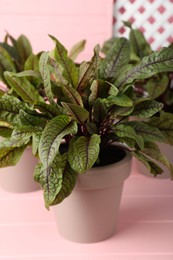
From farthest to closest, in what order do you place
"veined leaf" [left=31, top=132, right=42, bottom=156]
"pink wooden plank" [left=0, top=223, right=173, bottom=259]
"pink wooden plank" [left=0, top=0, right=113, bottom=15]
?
1. "pink wooden plank" [left=0, top=0, right=113, bottom=15]
2. "pink wooden plank" [left=0, top=223, right=173, bottom=259]
3. "veined leaf" [left=31, top=132, right=42, bottom=156]

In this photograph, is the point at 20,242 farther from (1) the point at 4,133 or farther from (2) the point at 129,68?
(2) the point at 129,68

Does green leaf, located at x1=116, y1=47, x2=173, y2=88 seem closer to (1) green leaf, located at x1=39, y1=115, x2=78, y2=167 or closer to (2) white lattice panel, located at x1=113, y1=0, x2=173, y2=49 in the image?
(1) green leaf, located at x1=39, y1=115, x2=78, y2=167

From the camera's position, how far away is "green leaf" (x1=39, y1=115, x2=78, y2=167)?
110 cm

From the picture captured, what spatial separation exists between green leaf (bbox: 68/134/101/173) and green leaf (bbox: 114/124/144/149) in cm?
Answer: 7

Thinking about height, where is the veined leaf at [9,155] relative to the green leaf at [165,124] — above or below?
above

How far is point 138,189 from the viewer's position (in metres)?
1.75

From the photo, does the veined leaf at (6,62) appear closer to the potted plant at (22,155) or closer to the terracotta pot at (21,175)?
the potted plant at (22,155)

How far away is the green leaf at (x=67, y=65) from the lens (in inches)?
50.1

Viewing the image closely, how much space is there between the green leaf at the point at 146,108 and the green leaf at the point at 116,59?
14cm

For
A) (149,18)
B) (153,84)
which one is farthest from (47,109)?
(149,18)

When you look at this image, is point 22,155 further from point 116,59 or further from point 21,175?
point 116,59

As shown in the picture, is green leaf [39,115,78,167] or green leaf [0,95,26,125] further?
green leaf [0,95,26,125]

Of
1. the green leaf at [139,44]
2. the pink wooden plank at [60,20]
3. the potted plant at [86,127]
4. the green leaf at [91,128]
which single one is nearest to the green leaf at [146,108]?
the potted plant at [86,127]

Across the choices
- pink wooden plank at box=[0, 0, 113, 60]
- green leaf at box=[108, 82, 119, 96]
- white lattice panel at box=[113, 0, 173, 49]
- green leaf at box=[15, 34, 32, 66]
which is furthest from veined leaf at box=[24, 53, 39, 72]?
white lattice panel at box=[113, 0, 173, 49]
